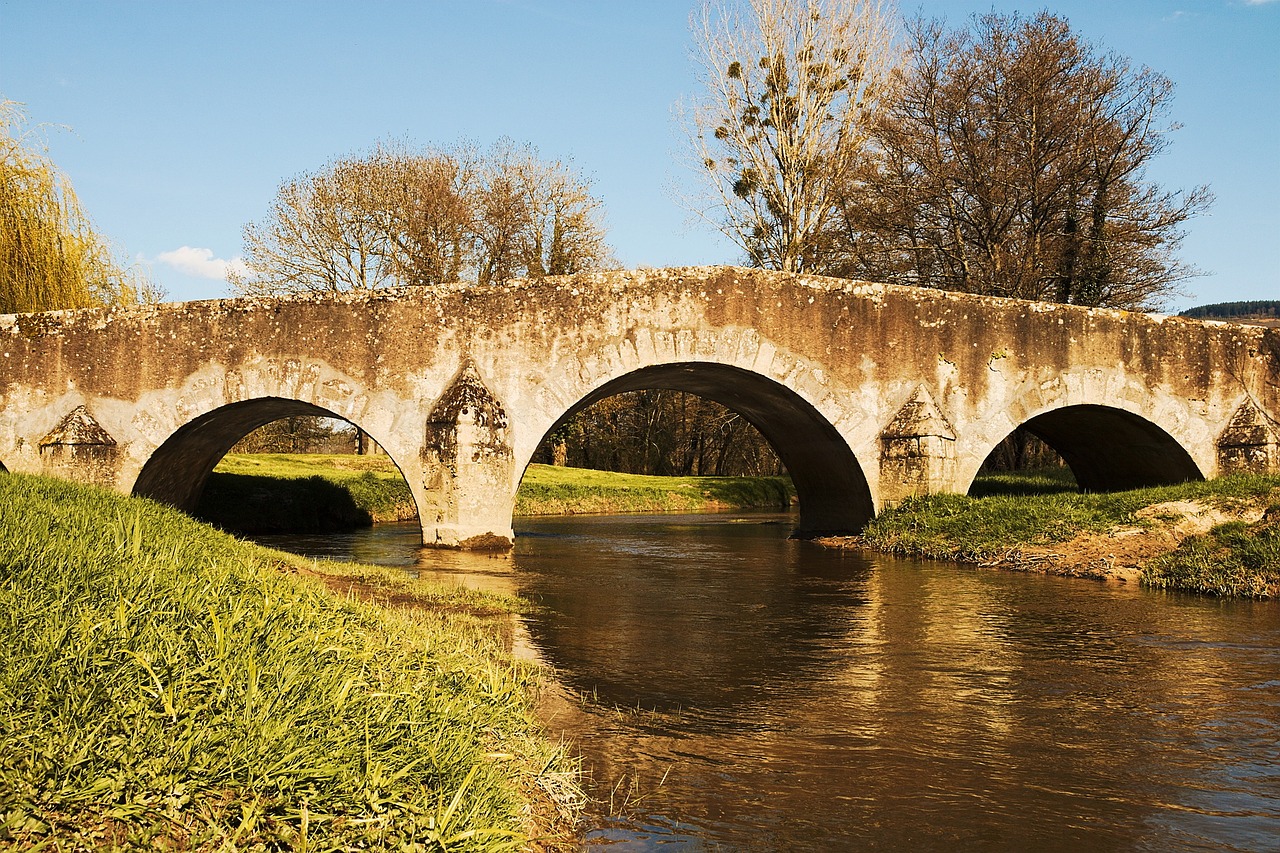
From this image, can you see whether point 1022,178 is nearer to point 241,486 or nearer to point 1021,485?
point 1021,485

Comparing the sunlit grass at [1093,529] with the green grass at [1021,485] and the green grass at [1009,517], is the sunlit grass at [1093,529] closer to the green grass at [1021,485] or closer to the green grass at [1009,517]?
the green grass at [1009,517]

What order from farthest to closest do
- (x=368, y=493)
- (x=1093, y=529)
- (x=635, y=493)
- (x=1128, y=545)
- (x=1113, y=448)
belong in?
(x=635, y=493) → (x=368, y=493) → (x=1113, y=448) → (x=1093, y=529) → (x=1128, y=545)

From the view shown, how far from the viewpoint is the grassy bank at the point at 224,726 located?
3.01 metres

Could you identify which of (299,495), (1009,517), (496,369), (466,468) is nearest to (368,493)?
(299,495)

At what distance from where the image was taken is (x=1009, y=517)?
14.8 meters

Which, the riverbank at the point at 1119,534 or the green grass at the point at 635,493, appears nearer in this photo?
the riverbank at the point at 1119,534

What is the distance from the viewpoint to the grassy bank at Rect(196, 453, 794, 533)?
64.1 feet

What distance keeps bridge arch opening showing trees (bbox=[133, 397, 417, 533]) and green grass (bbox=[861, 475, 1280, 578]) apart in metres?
7.87

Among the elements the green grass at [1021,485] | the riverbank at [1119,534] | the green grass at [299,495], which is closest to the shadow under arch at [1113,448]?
the green grass at [1021,485]

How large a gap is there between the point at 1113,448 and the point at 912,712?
15286 millimetres

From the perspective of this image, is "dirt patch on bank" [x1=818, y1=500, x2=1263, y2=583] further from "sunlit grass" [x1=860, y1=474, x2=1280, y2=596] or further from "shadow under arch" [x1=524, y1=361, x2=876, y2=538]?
"shadow under arch" [x1=524, y1=361, x2=876, y2=538]

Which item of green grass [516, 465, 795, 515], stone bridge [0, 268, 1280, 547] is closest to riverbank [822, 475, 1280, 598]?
stone bridge [0, 268, 1280, 547]

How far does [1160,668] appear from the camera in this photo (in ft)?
23.6

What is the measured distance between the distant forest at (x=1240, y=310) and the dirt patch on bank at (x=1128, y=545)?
69.1 meters
